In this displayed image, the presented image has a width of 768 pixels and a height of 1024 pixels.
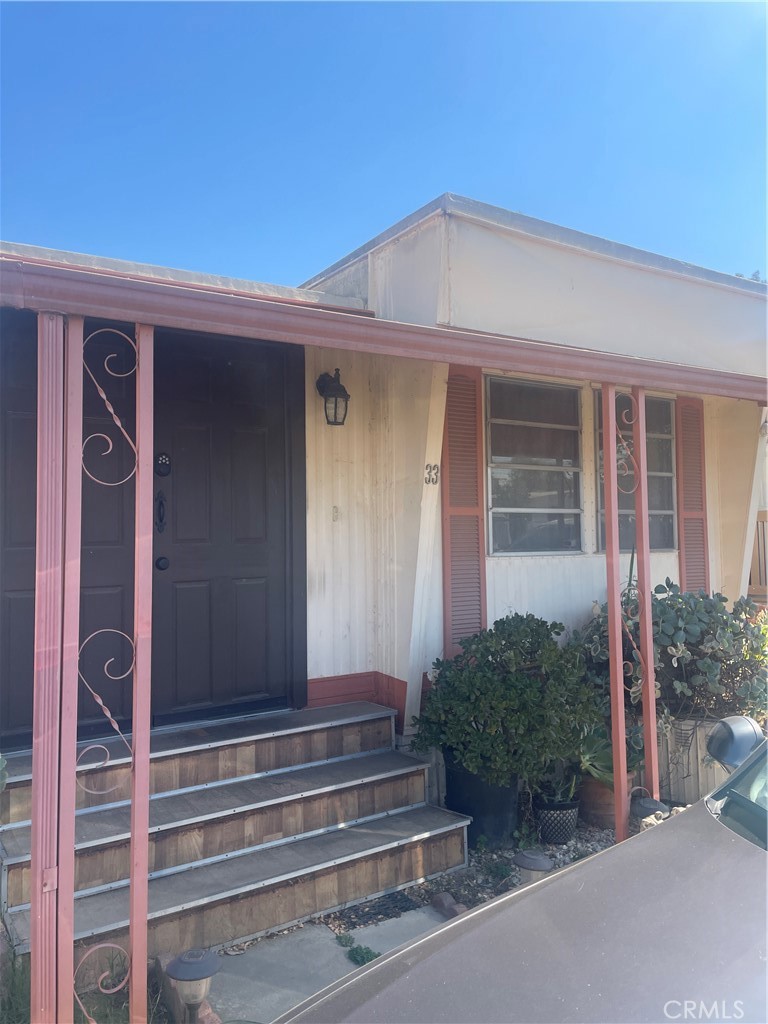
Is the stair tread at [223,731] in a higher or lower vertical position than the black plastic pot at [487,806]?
higher

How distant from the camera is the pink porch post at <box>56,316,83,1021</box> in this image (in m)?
2.27

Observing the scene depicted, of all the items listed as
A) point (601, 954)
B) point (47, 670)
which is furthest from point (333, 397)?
point (601, 954)

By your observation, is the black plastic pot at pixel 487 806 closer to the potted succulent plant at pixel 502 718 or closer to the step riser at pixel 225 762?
the potted succulent plant at pixel 502 718

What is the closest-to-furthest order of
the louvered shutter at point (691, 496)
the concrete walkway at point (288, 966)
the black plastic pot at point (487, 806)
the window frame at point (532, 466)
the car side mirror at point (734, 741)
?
1. the car side mirror at point (734, 741)
2. the concrete walkway at point (288, 966)
3. the black plastic pot at point (487, 806)
4. the window frame at point (532, 466)
5. the louvered shutter at point (691, 496)

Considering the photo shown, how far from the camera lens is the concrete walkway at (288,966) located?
2881mm

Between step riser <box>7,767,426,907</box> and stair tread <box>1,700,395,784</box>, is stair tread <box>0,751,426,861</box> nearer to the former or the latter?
step riser <box>7,767,426,907</box>

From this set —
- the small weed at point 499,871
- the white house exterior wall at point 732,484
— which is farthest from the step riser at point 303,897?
the white house exterior wall at point 732,484

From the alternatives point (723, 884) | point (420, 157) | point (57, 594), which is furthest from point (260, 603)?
point (420, 157)

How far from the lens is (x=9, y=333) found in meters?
3.97

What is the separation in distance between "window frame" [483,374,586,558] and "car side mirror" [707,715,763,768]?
2651 mm

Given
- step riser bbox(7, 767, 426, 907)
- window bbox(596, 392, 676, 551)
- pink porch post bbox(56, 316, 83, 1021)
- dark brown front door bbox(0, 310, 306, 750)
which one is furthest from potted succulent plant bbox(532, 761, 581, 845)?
pink porch post bbox(56, 316, 83, 1021)

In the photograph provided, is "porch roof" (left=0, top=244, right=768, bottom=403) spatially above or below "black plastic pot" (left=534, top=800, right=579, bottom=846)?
above

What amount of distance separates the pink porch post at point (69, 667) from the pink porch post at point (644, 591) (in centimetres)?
286

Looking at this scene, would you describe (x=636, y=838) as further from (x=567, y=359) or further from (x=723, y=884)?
(x=567, y=359)
